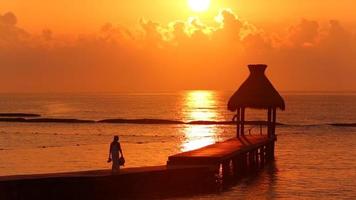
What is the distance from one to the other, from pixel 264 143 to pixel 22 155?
15729mm

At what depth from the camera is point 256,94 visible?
41312mm

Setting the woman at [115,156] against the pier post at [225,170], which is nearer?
the woman at [115,156]

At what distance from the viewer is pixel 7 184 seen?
21.9 meters

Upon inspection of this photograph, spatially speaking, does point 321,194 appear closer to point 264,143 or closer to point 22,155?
point 264,143

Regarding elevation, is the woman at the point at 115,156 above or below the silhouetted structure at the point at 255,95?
below


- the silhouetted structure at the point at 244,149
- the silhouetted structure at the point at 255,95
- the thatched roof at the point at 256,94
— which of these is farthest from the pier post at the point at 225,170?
the thatched roof at the point at 256,94

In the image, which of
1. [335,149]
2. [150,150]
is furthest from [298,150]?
[150,150]

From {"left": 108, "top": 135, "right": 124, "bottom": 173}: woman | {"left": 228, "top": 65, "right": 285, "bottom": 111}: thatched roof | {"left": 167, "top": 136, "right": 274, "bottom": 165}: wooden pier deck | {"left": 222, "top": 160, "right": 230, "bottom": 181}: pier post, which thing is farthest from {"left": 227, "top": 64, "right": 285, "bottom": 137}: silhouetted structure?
{"left": 108, "top": 135, "right": 124, "bottom": 173}: woman

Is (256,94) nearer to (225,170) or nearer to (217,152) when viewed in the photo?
(225,170)

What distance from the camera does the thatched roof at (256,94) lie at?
41.3 metres

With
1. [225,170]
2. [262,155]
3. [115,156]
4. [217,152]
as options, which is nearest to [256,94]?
[262,155]

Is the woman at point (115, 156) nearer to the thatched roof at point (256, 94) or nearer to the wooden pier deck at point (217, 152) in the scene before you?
the wooden pier deck at point (217, 152)

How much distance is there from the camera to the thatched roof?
Result: 4131 centimetres

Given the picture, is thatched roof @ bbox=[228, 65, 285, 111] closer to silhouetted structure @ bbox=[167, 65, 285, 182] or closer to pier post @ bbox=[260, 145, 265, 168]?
silhouetted structure @ bbox=[167, 65, 285, 182]
